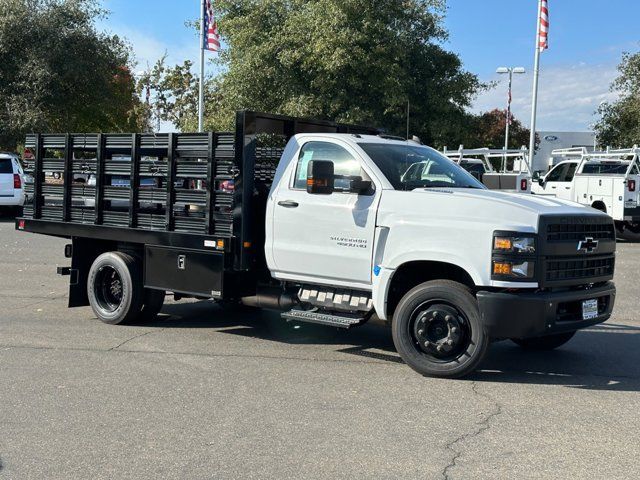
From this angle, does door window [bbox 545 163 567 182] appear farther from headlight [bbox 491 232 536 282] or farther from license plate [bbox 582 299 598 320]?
headlight [bbox 491 232 536 282]

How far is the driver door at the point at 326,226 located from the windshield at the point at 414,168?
0.70 ft

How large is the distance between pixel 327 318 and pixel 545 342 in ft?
7.68

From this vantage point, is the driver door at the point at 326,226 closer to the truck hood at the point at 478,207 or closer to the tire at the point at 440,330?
the truck hood at the point at 478,207

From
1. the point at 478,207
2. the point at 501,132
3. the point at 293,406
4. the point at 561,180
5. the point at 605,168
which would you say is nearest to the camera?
the point at 293,406

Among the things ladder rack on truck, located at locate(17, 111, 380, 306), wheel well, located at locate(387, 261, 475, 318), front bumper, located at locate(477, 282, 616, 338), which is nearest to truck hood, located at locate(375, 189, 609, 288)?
front bumper, located at locate(477, 282, 616, 338)

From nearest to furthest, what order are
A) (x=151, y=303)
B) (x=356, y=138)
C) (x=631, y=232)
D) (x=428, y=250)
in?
(x=428, y=250)
(x=356, y=138)
(x=151, y=303)
(x=631, y=232)

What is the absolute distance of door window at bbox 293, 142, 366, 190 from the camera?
7188mm

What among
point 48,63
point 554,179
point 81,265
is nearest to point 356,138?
point 81,265

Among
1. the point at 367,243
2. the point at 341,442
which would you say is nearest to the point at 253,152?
the point at 367,243

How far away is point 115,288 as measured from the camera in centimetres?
895

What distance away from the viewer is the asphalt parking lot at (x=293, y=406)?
14.9 ft

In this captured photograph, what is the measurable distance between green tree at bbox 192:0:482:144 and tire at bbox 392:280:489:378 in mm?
20897

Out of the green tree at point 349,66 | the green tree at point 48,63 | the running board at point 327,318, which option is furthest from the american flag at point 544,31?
the running board at point 327,318

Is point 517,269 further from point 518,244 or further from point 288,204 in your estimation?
point 288,204
